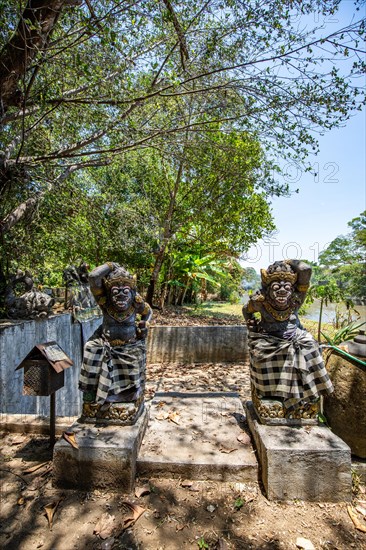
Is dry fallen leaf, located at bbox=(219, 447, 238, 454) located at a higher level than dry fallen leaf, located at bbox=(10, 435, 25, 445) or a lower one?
higher

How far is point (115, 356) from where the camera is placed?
2719 mm

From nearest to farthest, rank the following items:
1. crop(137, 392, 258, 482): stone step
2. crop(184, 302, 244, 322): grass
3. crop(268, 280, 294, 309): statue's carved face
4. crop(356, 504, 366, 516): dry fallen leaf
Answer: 1. crop(356, 504, 366, 516): dry fallen leaf
2. crop(137, 392, 258, 482): stone step
3. crop(268, 280, 294, 309): statue's carved face
4. crop(184, 302, 244, 322): grass

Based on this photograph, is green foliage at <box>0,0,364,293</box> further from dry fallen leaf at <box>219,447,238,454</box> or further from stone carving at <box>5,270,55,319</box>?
dry fallen leaf at <box>219,447,238,454</box>

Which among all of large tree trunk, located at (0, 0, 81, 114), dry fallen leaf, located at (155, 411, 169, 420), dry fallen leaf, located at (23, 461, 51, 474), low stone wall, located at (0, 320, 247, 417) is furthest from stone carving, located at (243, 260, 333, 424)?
large tree trunk, located at (0, 0, 81, 114)

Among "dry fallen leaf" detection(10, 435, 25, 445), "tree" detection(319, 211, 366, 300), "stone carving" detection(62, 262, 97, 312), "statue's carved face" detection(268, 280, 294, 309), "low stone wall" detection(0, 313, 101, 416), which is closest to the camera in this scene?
"statue's carved face" detection(268, 280, 294, 309)

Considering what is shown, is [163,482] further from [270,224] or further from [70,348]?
[270,224]

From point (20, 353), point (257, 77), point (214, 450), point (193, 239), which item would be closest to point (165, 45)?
point (257, 77)

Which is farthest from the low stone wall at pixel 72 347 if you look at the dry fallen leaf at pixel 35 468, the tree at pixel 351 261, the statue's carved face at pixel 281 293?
the tree at pixel 351 261

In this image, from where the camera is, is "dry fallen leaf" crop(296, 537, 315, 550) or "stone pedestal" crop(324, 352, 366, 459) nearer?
"dry fallen leaf" crop(296, 537, 315, 550)

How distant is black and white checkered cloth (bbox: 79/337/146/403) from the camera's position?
261cm

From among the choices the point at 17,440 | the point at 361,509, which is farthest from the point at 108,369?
the point at 361,509

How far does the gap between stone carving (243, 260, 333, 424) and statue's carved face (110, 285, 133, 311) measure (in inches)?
49.0

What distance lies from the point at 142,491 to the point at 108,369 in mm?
993

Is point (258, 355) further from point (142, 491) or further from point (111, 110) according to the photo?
point (111, 110)
